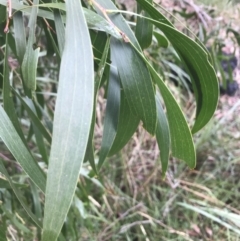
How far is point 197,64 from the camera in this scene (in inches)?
14.6

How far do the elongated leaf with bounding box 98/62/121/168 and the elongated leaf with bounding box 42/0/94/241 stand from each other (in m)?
0.14

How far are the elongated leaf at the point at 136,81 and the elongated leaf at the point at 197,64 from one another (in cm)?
4

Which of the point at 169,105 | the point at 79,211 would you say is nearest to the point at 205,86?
the point at 169,105

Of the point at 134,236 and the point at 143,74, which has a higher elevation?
the point at 143,74

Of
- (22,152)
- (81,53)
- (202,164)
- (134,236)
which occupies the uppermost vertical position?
(81,53)

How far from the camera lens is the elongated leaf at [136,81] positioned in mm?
359

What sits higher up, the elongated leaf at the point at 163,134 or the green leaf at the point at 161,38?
the green leaf at the point at 161,38

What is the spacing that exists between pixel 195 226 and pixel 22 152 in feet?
3.06

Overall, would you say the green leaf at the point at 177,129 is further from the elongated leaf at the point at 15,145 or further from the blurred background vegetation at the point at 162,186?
the blurred background vegetation at the point at 162,186

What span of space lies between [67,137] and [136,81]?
0.46 ft

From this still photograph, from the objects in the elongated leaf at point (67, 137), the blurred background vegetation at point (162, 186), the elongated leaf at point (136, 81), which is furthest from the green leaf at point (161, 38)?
the blurred background vegetation at point (162, 186)

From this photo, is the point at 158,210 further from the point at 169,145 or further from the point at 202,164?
the point at 169,145

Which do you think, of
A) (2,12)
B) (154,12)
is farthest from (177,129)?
(2,12)

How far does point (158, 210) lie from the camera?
4.16 ft
